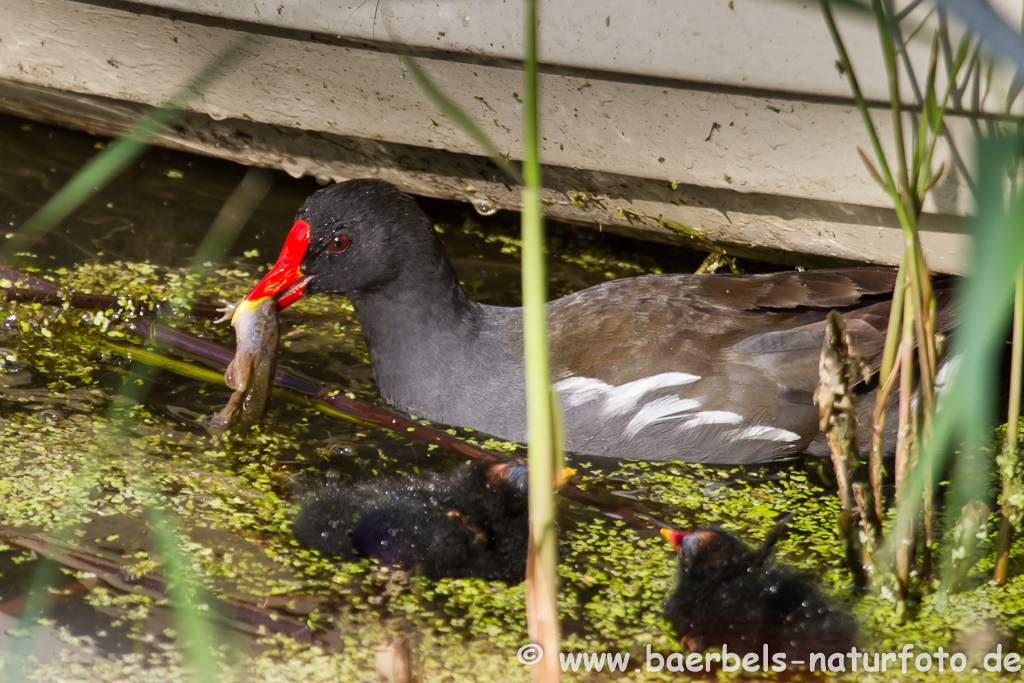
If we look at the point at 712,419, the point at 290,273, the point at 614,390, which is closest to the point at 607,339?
the point at 614,390

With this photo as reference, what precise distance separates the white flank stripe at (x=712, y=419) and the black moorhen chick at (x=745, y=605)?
64 centimetres

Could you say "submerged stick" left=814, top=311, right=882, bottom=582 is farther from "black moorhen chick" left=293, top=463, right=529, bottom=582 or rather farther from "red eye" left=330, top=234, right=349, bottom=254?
"red eye" left=330, top=234, right=349, bottom=254

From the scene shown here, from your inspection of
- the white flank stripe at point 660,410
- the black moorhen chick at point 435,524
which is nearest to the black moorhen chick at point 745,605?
the black moorhen chick at point 435,524

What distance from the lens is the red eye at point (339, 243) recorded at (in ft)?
9.80

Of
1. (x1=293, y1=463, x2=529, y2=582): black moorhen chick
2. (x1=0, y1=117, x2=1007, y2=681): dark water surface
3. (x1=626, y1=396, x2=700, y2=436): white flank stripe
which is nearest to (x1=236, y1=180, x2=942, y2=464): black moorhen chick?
(x1=626, y1=396, x2=700, y2=436): white flank stripe

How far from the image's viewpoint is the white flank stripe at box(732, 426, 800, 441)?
2.78m

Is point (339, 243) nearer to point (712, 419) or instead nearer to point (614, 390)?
point (614, 390)

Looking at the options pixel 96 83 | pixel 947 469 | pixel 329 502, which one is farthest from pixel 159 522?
pixel 96 83

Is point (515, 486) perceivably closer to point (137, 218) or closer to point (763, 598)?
point (763, 598)

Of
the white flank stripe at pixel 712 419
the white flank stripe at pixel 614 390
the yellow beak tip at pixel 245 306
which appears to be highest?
the yellow beak tip at pixel 245 306

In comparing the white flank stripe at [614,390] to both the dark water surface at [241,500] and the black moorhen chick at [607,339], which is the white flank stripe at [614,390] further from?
the dark water surface at [241,500]

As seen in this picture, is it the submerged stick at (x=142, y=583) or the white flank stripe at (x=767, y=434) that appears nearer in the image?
the submerged stick at (x=142, y=583)

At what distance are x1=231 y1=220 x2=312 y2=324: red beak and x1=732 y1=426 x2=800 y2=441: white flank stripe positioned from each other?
133 centimetres

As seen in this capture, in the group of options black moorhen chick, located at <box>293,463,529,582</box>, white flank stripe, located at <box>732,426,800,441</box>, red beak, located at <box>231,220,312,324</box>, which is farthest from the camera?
red beak, located at <box>231,220,312,324</box>
